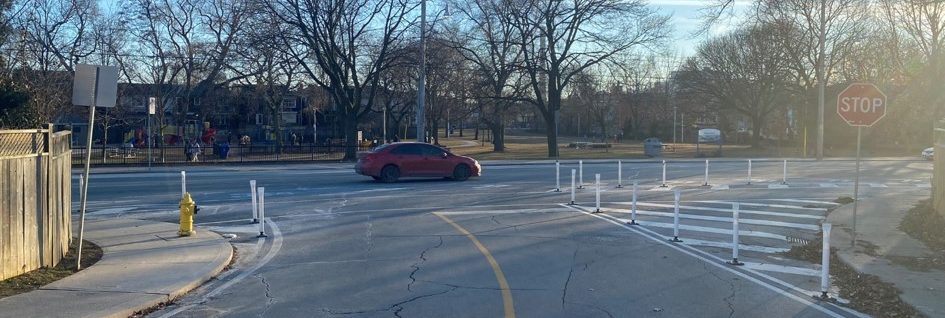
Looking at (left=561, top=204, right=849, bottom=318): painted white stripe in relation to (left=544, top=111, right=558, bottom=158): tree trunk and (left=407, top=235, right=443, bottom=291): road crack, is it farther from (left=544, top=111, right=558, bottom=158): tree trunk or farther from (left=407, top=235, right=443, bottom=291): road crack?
(left=544, top=111, right=558, bottom=158): tree trunk

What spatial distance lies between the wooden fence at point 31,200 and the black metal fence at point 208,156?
1221 inches

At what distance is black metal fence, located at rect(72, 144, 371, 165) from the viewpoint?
4266cm

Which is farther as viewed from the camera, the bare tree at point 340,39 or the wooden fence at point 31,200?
the bare tree at point 340,39

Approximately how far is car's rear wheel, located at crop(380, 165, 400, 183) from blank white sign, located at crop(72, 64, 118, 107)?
54.9ft

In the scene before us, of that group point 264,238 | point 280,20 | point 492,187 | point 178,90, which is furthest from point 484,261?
point 178,90

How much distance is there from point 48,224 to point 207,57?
46.8m

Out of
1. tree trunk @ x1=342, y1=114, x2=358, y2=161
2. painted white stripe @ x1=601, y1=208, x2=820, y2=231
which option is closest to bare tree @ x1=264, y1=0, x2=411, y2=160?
tree trunk @ x1=342, y1=114, x2=358, y2=161

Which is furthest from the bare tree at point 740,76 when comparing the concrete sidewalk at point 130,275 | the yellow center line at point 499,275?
the concrete sidewalk at point 130,275

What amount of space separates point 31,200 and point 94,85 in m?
1.59

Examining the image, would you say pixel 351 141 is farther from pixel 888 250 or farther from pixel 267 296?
pixel 267 296

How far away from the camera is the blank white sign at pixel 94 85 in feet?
34.2

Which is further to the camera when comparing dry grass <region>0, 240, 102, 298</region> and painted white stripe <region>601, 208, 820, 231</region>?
painted white stripe <region>601, 208, 820, 231</region>

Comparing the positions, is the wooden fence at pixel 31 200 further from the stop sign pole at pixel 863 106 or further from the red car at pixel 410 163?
the red car at pixel 410 163

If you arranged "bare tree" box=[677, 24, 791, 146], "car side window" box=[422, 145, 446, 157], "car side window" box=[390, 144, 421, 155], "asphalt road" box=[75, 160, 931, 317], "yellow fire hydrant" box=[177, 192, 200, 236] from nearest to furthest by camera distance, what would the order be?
1. "asphalt road" box=[75, 160, 931, 317]
2. "yellow fire hydrant" box=[177, 192, 200, 236]
3. "car side window" box=[390, 144, 421, 155]
4. "car side window" box=[422, 145, 446, 157]
5. "bare tree" box=[677, 24, 791, 146]
